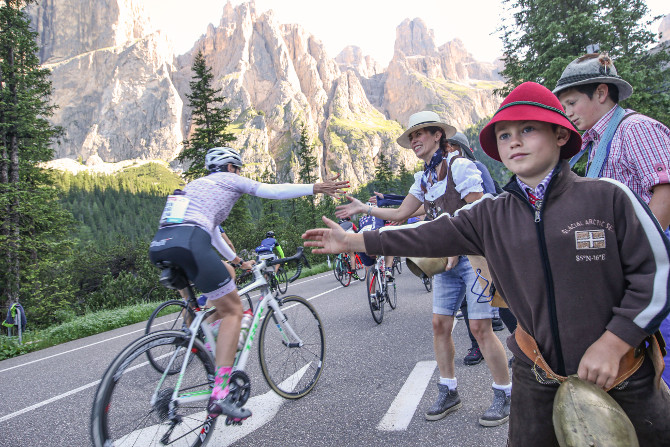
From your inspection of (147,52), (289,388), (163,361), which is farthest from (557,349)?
(147,52)

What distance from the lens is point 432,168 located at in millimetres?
3279

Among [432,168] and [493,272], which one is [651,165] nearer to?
[493,272]

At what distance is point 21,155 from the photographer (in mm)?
17344

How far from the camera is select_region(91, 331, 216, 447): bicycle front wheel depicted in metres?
2.40

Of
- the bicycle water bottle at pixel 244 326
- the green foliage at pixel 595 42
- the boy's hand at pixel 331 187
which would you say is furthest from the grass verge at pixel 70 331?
the green foliage at pixel 595 42

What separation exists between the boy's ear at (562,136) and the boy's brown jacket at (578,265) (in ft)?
0.36

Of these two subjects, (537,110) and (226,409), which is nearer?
(537,110)

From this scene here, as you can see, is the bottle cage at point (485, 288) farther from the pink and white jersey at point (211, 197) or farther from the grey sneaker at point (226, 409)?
the grey sneaker at point (226, 409)

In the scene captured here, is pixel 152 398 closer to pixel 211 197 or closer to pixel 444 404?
pixel 211 197

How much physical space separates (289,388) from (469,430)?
1655mm

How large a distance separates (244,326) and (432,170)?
6.79 ft

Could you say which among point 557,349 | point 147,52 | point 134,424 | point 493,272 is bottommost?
point 134,424

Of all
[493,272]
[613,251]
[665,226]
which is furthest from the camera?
[665,226]

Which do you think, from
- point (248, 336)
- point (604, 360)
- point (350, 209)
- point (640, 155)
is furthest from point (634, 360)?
point (248, 336)
